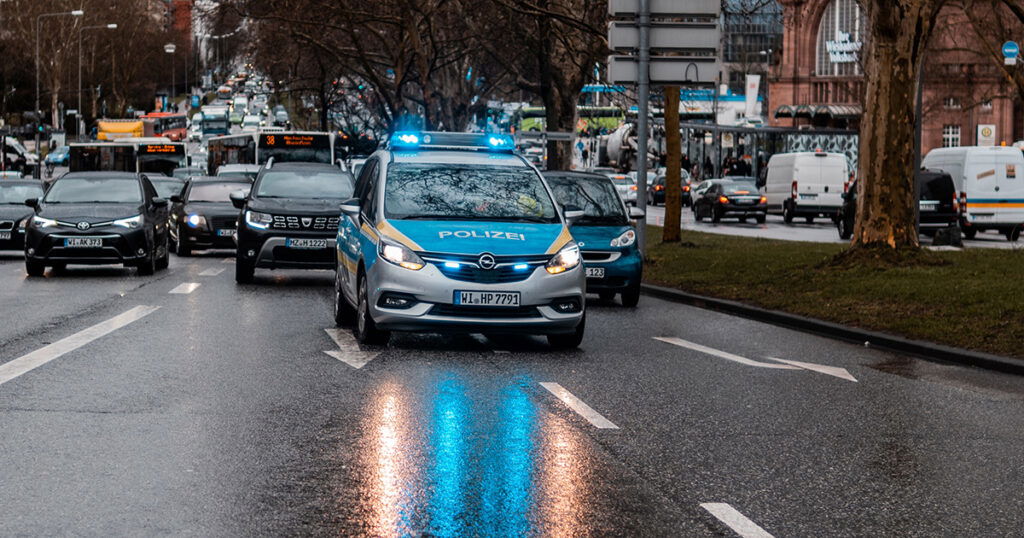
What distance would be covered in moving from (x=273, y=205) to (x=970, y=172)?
23346 mm

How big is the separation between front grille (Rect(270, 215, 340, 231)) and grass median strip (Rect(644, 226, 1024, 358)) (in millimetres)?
4694

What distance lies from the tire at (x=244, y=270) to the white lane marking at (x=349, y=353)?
24.5 feet

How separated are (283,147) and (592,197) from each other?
98.5 ft

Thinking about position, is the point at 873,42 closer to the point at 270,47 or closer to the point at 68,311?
the point at 68,311

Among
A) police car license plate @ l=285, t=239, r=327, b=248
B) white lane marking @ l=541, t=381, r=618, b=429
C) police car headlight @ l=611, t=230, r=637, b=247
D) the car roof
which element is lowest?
white lane marking @ l=541, t=381, r=618, b=429

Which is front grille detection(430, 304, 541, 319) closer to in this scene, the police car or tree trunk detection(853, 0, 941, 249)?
the police car

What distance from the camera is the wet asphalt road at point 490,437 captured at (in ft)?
22.4

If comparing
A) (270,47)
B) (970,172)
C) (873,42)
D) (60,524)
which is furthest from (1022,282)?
(270,47)

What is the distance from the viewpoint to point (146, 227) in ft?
79.0

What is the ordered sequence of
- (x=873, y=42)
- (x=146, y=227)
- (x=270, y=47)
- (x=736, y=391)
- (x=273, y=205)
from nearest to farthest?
(x=736, y=391) < (x=873, y=42) < (x=273, y=205) < (x=146, y=227) < (x=270, y=47)

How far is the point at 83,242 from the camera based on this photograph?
23.3 m

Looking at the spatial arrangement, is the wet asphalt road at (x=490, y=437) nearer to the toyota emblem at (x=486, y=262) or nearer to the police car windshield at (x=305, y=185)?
the toyota emblem at (x=486, y=262)

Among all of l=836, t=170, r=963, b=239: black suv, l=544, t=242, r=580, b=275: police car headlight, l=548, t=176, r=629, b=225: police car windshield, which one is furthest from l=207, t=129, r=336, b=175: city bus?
l=544, t=242, r=580, b=275: police car headlight

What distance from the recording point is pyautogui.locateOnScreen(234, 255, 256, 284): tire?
22.2 m
